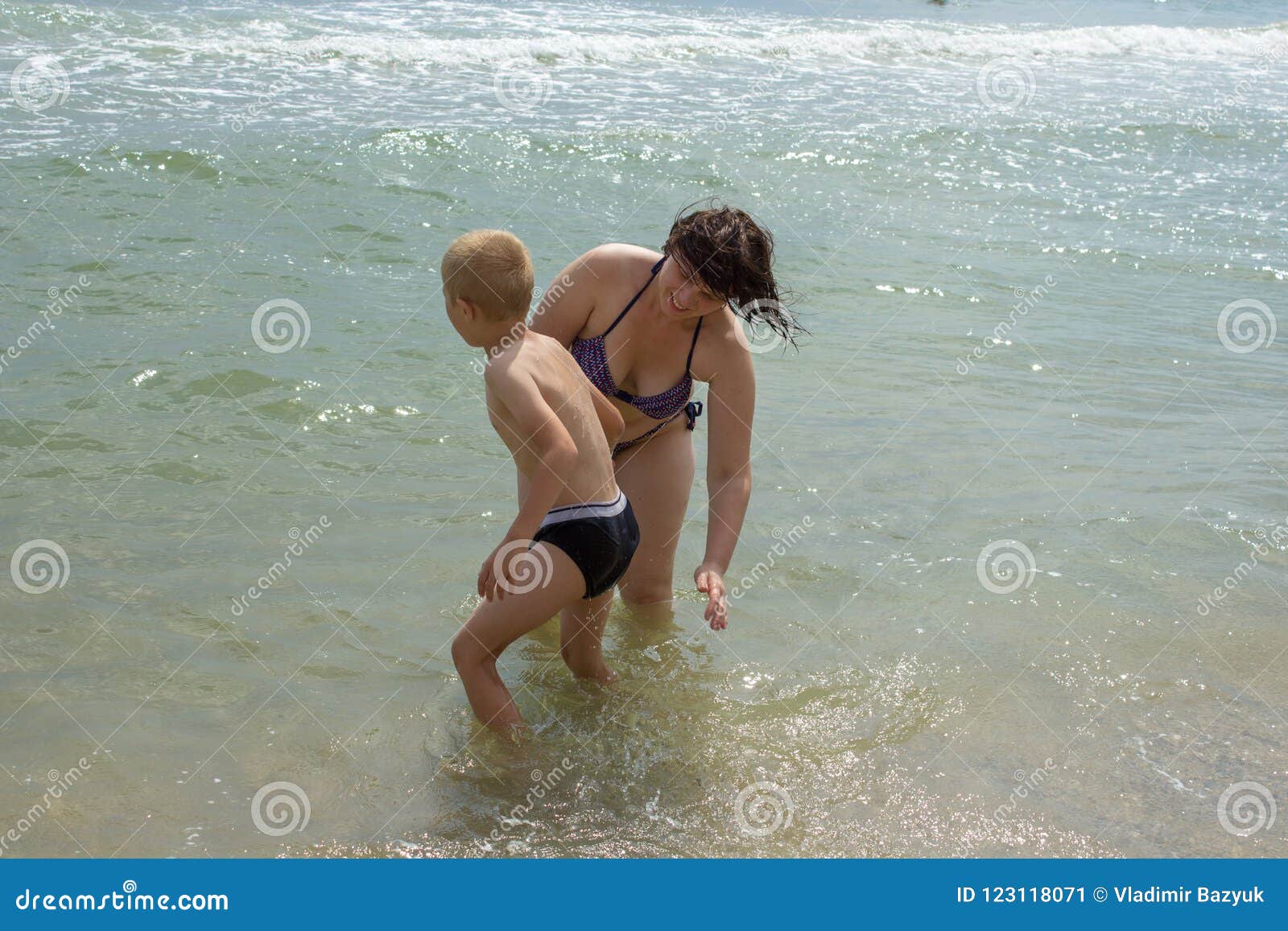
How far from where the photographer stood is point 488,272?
10.1 ft

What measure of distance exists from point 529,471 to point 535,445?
0.36 m

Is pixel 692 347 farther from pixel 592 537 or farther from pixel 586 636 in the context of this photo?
pixel 586 636

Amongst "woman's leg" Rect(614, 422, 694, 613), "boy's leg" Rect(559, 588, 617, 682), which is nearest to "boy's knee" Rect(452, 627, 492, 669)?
"boy's leg" Rect(559, 588, 617, 682)

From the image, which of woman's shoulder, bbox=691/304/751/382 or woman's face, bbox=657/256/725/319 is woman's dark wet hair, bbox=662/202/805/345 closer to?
woman's face, bbox=657/256/725/319

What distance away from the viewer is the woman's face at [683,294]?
3375mm

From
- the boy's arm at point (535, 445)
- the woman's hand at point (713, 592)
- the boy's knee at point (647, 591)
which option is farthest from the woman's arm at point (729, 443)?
the boy's arm at point (535, 445)

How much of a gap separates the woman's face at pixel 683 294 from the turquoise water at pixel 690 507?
4.20 ft

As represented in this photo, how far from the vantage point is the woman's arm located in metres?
3.73

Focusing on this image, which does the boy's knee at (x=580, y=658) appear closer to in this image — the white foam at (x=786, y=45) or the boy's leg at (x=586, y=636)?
the boy's leg at (x=586, y=636)

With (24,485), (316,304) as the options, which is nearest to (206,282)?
(316,304)

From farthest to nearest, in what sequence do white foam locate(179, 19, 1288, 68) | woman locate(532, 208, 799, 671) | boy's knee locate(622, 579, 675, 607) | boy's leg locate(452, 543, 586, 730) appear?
white foam locate(179, 19, 1288, 68) < boy's knee locate(622, 579, 675, 607) < woman locate(532, 208, 799, 671) < boy's leg locate(452, 543, 586, 730)

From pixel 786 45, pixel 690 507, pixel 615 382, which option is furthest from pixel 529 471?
pixel 786 45

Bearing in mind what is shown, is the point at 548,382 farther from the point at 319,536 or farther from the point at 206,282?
the point at 206,282

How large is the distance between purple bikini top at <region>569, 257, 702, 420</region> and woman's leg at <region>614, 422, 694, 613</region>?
0.18 metres
